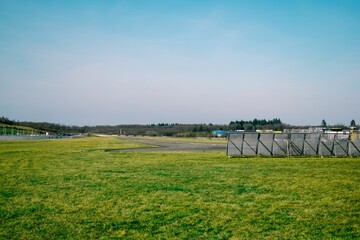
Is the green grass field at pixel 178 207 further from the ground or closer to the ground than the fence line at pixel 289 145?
closer to the ground

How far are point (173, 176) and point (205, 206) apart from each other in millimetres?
6376

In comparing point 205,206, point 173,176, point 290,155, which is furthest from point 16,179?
point 290,155

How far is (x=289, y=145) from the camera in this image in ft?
99.6

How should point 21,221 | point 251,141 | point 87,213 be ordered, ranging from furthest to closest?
point 251,141, point 87,213, point 21,221

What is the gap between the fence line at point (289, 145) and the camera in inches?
1165

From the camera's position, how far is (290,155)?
98.3 ft

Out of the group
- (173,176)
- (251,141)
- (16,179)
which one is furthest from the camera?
(251,141)

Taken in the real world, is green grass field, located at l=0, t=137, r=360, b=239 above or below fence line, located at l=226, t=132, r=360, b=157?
below

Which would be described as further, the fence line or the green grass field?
the fence line

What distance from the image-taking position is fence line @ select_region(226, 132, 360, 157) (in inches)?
1165

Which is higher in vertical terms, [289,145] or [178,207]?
[289,145]

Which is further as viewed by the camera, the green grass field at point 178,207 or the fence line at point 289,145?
the fence line at point 289,145

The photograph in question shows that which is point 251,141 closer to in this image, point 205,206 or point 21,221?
point 205,206

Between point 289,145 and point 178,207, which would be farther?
point 289,145
